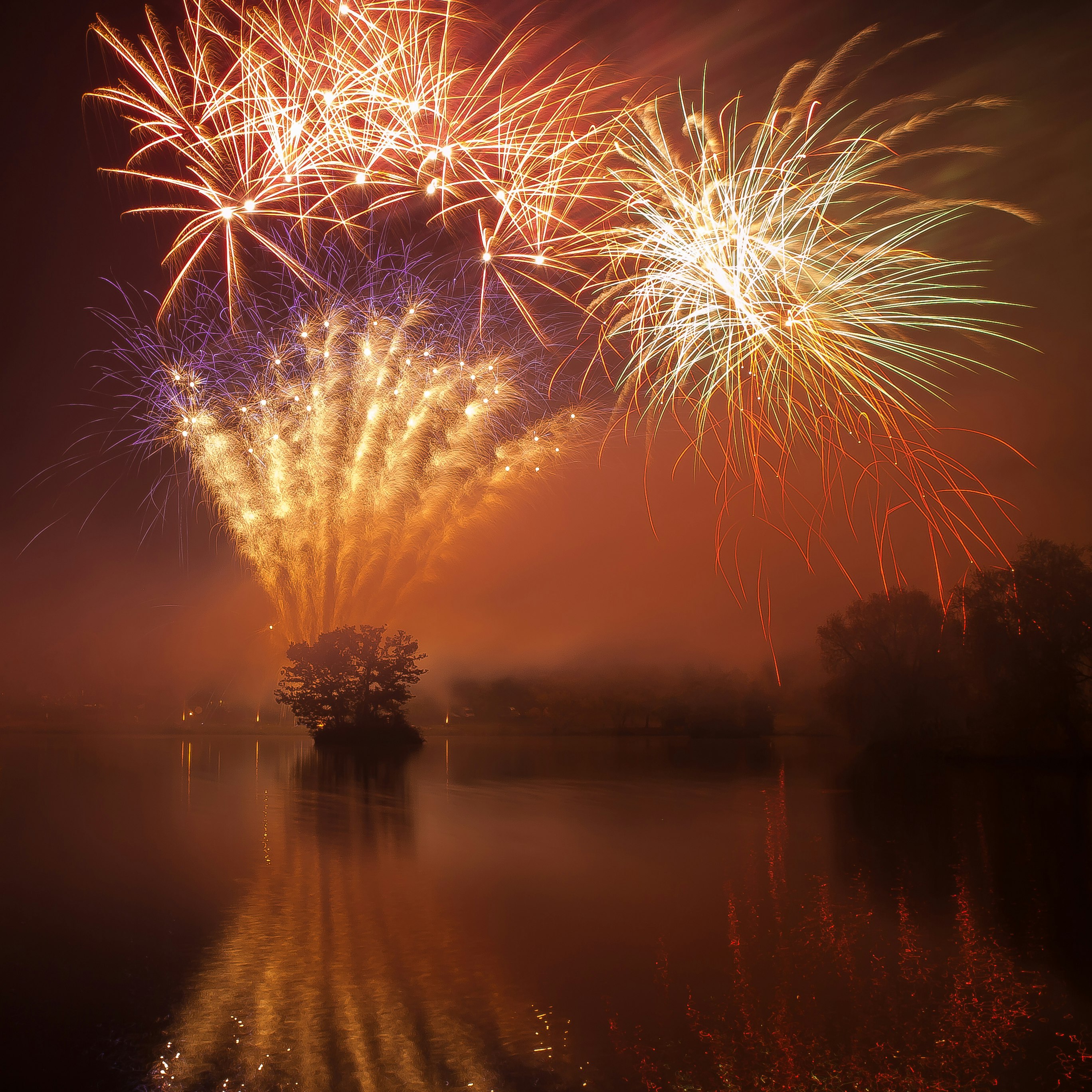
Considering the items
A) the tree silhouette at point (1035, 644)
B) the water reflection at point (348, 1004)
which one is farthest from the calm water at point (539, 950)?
the tree silhouette at point (1035, 644)

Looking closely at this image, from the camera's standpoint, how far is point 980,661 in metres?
42.5

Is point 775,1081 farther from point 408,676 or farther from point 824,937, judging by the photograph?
point 408,676

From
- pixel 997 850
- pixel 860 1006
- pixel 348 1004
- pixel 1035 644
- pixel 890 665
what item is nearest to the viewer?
pixel 348 1004

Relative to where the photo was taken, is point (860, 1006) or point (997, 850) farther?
point (997, 850)

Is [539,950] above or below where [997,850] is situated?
above

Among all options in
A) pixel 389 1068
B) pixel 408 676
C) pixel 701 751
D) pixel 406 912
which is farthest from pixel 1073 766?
pixel 389 1068

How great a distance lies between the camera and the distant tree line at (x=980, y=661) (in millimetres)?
40281

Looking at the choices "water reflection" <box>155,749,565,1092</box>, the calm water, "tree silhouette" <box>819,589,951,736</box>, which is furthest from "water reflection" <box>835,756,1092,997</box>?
"tree silhouette" <box>819,589,951,736</box>

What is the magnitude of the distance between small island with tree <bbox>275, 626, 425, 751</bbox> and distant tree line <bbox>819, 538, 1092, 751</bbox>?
88.7 ft

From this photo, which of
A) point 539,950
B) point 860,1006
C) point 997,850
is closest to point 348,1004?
point 539,950

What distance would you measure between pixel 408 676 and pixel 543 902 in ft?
134

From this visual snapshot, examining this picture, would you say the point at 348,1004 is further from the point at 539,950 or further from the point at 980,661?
Result: the point at 980,661

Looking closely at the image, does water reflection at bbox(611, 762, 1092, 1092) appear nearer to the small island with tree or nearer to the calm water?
the calm water

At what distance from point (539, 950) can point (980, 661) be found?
1597 inches
